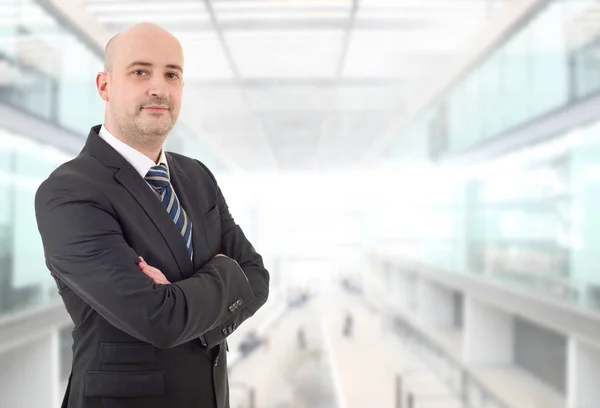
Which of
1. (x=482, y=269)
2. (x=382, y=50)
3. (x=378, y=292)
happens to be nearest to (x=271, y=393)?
(x=482, y=269)

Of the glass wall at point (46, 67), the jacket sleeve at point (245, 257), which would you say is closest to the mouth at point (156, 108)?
the jacket sleeve at point (245, 257)

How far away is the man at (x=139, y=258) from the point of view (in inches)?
36.0

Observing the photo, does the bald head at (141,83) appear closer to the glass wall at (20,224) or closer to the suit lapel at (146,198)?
the suit lapel at (146,198)

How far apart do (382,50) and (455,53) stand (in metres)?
0.70

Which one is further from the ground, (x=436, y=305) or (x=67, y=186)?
(x=67, y=186)

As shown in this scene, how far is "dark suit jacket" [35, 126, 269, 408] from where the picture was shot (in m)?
0.91

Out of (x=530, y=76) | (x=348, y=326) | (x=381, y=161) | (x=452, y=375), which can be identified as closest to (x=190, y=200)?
(x=530, y=76)

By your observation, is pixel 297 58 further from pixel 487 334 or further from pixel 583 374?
pixel 487 334

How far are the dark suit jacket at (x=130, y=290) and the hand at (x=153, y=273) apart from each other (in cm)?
2

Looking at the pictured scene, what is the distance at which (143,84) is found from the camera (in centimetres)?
104

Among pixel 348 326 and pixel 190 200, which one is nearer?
pixel 190 200

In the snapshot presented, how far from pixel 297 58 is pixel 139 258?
3.53 meters

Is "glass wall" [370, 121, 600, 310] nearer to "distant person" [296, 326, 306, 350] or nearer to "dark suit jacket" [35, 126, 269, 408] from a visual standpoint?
"distant person" [296, 326, 306, 350]

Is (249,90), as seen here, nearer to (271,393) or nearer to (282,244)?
(271,393)
